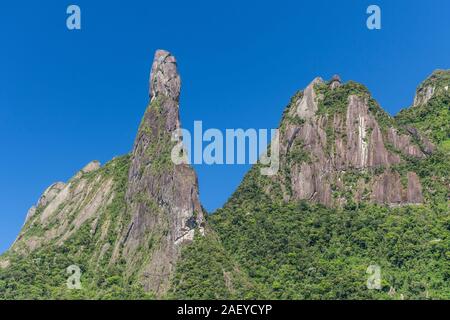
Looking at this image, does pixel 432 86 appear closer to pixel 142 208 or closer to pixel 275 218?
pixel 275 218

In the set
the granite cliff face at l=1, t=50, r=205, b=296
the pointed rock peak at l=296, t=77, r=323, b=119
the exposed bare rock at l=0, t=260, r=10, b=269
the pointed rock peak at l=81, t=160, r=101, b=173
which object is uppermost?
the pointed rock peak at l=296, t=77, r=323, b=119

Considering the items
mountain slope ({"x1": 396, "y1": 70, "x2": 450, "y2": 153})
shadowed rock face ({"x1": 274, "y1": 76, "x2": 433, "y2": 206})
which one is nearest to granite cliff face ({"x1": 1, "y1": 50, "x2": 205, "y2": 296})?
shadowed rock face ({"x1": 274, "y1": 76, "x2": 433, "y2": 206})

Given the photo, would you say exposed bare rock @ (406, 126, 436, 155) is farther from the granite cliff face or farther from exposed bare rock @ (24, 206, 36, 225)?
exposed bare rock @ (24, 206, 36, 225)

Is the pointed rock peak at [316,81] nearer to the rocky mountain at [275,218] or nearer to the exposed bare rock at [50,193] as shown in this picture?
the rocky mountain at [275,218]

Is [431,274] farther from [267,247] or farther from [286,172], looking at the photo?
[286,172]

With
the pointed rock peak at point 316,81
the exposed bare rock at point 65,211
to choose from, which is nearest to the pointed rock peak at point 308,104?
the pointed rock peak at point 316,81

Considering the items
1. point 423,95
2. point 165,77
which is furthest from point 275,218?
point 423,95
